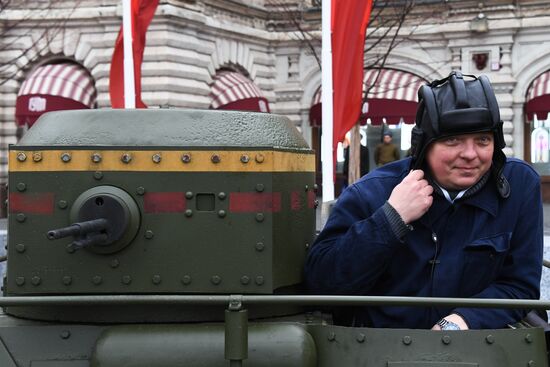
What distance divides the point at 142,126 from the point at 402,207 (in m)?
0.99

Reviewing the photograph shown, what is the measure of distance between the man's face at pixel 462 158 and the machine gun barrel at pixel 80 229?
48.1 inches

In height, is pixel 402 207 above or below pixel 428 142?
below

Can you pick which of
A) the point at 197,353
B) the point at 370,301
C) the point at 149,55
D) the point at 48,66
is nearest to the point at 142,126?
the point at 197,353

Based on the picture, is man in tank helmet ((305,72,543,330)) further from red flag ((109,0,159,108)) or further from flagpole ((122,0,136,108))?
red flag ((109,0,159,108))

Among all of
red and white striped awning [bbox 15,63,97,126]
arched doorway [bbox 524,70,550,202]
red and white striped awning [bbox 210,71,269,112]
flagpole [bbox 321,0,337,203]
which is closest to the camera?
flagpole [bbox 321,0,337,203]

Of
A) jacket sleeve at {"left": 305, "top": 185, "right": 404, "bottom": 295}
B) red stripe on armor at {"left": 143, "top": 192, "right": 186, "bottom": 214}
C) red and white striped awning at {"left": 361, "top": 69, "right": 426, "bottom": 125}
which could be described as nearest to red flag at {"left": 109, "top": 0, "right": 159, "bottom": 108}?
jacket sleeve at {"left": 305, "top": 185, "right": 404, "bottom": 295}

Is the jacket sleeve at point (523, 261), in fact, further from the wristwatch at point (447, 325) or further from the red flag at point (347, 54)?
the red flag at point (347, 54)

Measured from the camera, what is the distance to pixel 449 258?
117 inches

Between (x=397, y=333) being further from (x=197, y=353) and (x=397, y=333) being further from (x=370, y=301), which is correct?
(x=197, y=353)

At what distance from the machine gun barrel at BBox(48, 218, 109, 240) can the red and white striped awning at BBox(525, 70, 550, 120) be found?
20.0 metres

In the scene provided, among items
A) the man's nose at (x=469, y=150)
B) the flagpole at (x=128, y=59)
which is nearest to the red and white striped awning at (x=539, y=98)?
the flagpole at (x=128, y=59)

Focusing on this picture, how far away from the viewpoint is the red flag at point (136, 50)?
11828 mm

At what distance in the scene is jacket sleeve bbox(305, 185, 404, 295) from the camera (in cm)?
285

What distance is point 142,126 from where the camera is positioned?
9.46 ft
